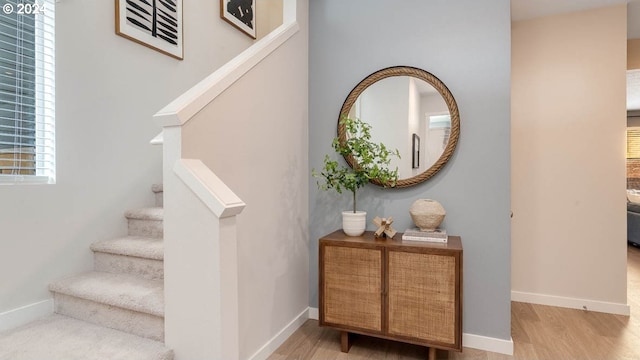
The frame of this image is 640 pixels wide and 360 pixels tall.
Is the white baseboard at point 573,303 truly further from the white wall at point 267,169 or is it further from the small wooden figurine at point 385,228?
the white wall at point 267,169

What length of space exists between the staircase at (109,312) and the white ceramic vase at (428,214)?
153 centimetres

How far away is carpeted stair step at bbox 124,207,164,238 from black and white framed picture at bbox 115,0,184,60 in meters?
1.21

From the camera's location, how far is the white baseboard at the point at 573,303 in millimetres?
2795

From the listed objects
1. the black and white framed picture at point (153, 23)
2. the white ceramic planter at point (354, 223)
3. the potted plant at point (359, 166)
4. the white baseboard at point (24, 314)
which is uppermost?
the black and white framed picture at point (153, 23)

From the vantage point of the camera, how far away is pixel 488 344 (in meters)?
2.23

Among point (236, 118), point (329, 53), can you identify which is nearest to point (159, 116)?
point (236, 118)

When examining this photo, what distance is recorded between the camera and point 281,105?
7.63ft

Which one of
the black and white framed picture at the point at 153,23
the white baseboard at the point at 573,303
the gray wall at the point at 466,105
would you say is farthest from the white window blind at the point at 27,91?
the white baseboard at the point at 573,303

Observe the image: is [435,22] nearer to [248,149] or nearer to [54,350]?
[248,149]

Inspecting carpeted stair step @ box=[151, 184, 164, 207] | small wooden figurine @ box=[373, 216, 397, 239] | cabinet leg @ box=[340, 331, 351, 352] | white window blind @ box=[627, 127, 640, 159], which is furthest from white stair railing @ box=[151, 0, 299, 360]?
white window blind @ box=[627, 127, 640, 159]

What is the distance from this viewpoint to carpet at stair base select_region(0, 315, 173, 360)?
1.45 meters

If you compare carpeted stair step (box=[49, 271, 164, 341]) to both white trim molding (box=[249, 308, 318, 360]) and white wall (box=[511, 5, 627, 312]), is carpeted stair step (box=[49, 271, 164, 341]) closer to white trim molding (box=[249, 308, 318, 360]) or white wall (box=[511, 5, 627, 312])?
white trim molding (box=[249, 308, 318, 360])

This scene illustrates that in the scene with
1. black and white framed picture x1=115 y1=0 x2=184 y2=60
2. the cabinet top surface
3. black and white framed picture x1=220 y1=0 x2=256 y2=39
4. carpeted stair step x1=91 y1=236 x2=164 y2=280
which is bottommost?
carpeted stair step x1=91 y1=236 x2=164 y2=280

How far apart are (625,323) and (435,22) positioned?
2.68 metres
